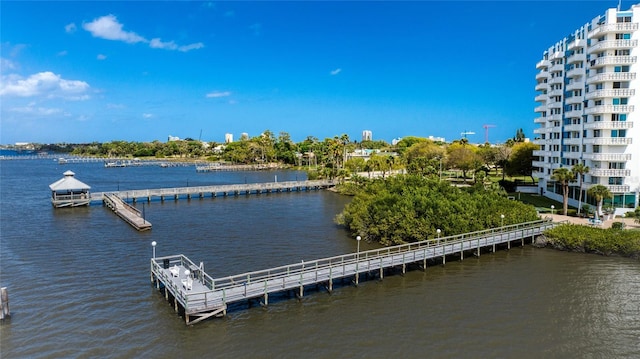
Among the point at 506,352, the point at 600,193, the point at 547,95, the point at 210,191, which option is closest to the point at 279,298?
the point at 506,352

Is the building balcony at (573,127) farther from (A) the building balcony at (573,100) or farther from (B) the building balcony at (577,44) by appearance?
(B) the building balcony at (577,44)

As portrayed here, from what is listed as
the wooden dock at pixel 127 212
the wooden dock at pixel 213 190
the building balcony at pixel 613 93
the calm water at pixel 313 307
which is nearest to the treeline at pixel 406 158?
the wooden dock at pixel 213 190

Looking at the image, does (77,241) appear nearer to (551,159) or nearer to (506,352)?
(506,352)

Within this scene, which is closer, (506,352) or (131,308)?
(506,352)

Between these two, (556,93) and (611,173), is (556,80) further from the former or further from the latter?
(611,173)

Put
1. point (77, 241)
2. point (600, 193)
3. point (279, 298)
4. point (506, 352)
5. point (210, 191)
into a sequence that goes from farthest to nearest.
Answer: point (210, 191) < point (600, 193) < point (77, 241) < point (279, 298) < point (506, 352)

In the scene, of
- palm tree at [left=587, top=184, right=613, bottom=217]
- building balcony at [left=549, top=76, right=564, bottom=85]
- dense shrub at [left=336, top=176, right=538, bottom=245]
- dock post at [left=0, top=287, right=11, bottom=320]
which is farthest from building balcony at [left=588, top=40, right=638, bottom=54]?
dock post at [left=0, top=287, right=11, bottom=320]
